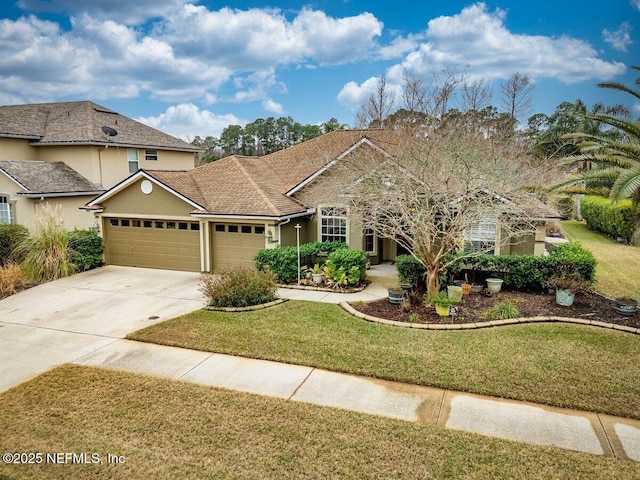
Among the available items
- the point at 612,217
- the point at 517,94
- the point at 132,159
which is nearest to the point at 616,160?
the point at 612,217

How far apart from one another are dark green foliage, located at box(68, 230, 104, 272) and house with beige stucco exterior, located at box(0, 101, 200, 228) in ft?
12.4

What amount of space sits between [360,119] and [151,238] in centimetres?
2058

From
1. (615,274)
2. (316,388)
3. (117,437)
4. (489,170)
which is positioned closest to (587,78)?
(615,274)

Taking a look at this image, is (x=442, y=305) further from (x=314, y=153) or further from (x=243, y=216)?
(x=314, y=153)

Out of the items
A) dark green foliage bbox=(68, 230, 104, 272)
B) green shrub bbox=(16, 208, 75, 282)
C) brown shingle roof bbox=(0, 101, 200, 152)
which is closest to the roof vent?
brown shingle roof bbox=(0, 101, 200, 152)

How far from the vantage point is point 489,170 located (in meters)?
11.3

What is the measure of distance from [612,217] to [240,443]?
962 inches

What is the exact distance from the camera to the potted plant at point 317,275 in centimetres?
1461

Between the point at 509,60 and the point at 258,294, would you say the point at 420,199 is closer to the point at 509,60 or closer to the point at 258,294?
the point at 258,294

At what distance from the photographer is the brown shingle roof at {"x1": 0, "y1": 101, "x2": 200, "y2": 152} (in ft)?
74.5

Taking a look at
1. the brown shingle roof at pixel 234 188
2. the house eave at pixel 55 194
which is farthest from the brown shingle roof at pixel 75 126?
the brown shingle roof at pixel 234 188

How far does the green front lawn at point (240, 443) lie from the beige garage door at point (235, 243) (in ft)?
30.5

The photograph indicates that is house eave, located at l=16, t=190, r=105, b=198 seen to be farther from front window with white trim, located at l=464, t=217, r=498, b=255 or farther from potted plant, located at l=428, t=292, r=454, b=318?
front window with white trim, located at l=464, t=217, r=498, b=255

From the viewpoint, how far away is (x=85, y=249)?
56.3 ft
